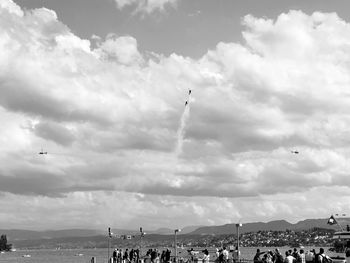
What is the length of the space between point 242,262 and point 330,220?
923 cm

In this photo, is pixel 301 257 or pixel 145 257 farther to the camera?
pixel 145 257

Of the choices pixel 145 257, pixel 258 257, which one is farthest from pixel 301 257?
pixel 145 257

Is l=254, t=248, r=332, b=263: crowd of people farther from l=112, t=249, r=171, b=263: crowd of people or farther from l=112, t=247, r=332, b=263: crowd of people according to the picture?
l=112, t=249, r=171, b=263: crowd of people

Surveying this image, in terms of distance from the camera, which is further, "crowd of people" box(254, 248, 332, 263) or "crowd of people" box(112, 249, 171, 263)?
"crowd of people" box(112, 249, 171, 263)

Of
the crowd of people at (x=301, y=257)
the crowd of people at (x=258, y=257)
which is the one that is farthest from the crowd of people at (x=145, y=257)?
the crowd of people at (x=301, y=257)

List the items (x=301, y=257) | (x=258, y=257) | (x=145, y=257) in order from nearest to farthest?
(x=301, y=257) < (x=258, y=257) < (x=145, y=257)

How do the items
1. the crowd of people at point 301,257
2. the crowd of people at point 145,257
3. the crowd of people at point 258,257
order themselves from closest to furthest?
the crowd of people at point 301,257, the crowd of people at point 258,257, the crowd of people at point 145,257

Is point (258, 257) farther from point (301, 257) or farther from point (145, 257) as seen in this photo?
point (145, 257)

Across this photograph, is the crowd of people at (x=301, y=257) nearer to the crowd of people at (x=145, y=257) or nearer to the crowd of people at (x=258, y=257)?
the crowd of people at (x=258, y=257)

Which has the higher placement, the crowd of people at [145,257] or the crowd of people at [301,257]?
the crowd of people at [301,257]

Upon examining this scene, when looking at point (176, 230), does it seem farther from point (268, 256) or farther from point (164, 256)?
point (268, 256)

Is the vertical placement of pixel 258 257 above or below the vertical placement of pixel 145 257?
above

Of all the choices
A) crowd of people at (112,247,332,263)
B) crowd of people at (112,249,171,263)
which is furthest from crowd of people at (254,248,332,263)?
crowd of people at (112,249,171,263)

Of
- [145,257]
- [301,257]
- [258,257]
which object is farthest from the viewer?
[145,257]
